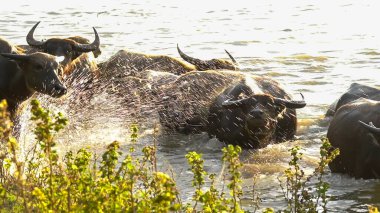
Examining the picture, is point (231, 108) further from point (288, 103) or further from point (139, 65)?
point (139, 65)

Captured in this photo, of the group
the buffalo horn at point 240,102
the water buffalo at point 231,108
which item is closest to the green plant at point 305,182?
the water buffalo at point 231,108

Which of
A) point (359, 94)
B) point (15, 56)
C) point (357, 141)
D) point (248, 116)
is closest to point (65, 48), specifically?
point (15, 56)

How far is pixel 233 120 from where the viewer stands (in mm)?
11094

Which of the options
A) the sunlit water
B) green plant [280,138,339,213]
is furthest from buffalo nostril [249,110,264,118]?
green plant [280,138,339,213]

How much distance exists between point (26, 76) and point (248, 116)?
2.61 m

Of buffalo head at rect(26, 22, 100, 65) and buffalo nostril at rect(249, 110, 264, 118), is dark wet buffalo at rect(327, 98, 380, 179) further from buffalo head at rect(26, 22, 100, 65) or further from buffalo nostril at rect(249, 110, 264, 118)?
buffalo head at rect(26, 22, 100, 65)

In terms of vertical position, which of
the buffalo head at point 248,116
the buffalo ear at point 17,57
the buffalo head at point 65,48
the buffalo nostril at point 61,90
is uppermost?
the buffalo ear at point 17,57

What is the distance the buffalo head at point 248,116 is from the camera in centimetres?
1056

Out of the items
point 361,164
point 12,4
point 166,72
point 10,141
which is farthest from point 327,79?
point 12,4

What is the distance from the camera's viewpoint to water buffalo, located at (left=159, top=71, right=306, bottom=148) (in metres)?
10.7

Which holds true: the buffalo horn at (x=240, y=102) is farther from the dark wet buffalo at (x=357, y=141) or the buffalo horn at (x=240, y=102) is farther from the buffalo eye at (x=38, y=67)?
the buffalo eye at (x=38, y=67)

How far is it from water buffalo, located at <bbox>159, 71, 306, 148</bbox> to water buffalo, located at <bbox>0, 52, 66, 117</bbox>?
2225mm

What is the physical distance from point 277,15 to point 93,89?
1636cm

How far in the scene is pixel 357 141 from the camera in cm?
914
